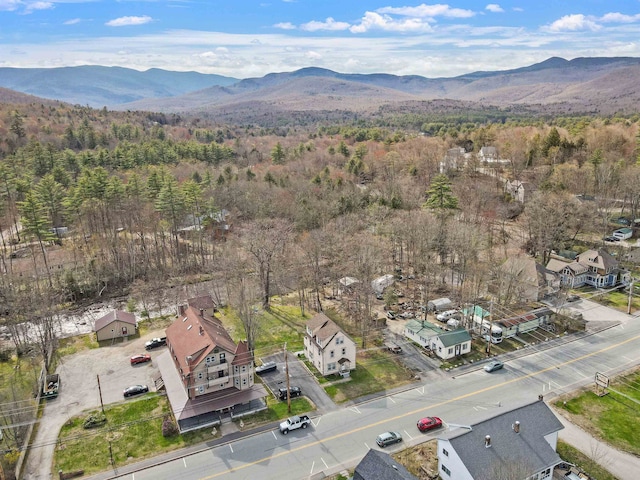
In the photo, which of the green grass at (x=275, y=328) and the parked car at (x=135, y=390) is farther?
the green grass at (x=275, y=328)

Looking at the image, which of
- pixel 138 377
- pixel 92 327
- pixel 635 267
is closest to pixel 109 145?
pixel 92 327

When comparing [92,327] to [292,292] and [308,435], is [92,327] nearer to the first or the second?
[292,292]

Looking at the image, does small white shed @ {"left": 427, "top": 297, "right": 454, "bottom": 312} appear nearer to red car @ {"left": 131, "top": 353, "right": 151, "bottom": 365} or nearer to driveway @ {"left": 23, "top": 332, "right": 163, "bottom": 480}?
driveway @ {"left": 23, "top": 332, "right": 163, "bottom": 480}

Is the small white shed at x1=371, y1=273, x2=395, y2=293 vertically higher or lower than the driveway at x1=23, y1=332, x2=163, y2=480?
higher

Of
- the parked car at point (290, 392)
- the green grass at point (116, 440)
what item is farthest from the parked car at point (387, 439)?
the green grass at point (116, 440)

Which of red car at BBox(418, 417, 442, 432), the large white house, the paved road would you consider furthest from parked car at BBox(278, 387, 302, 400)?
red car at BBox(418, 417, 442, 432)

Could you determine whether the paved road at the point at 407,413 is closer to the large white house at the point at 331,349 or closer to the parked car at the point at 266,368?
the large white house at the point at 331,349

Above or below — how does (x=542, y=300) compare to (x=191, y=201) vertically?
below
